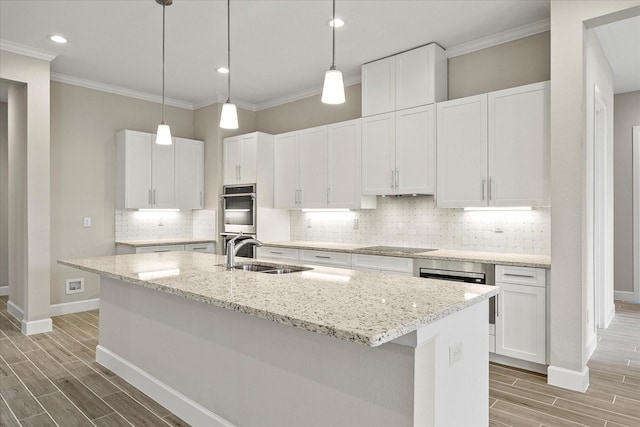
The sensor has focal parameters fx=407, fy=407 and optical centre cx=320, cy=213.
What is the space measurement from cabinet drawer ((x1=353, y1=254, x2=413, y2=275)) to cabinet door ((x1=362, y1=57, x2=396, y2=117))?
1.52 meters

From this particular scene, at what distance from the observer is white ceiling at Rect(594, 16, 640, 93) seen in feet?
11.8

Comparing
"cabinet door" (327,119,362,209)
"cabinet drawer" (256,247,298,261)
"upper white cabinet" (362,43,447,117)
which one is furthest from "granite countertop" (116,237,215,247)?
"upper white cabinet" (362,43,447,117)

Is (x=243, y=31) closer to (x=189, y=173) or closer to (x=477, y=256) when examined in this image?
(x=189, y=173)

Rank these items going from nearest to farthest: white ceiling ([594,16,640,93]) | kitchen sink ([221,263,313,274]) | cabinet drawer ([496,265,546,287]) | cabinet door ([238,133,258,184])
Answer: kitchen sink ([221,263,313,274]) → cabinet drawer ([496,265,546,287]) → white ceiling ([594,16,640,93]) → cabinet door ([238,133,258,184])

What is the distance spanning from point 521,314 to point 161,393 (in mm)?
2681

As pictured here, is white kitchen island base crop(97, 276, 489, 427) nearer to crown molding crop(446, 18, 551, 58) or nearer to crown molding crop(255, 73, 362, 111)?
crown molding crop(446, 18, 551, 58)

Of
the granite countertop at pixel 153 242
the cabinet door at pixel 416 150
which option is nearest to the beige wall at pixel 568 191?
the cabinet door at pixel 416 150

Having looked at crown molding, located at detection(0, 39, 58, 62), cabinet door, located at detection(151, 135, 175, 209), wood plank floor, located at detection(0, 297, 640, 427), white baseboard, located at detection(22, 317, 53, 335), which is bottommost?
wood plank floor, located at detection(0, 297, 640, 427)

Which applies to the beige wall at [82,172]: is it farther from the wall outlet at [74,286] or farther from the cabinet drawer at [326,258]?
the cabinet drawer at [326,258]

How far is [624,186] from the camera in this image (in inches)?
215

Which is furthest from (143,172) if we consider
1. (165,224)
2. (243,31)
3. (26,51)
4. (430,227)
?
(430,227)

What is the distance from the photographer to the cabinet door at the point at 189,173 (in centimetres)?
573

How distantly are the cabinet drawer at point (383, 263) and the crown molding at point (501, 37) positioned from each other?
212 centimetres

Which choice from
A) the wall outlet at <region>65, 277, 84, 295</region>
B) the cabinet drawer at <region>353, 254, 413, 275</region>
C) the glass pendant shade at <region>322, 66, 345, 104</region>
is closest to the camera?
the glass pendant shade at <region>322, 66, 345, 104</region>
